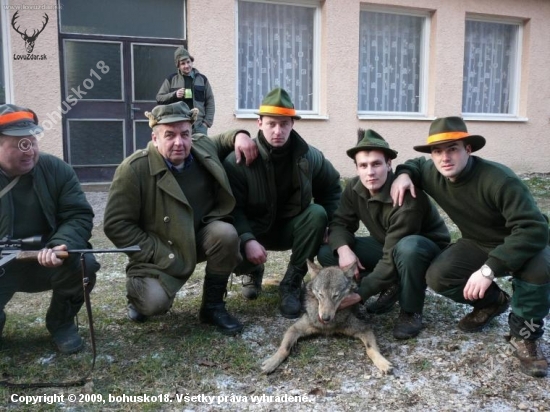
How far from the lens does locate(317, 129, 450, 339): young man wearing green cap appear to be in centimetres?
379

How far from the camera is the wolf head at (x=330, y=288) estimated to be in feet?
12.0

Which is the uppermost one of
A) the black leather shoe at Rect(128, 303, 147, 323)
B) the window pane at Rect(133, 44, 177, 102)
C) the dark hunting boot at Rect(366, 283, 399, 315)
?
the window pane at Rect(133, 44, 177, 102)

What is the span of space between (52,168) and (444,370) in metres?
2.95

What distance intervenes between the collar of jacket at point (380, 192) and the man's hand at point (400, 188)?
6 centimetres

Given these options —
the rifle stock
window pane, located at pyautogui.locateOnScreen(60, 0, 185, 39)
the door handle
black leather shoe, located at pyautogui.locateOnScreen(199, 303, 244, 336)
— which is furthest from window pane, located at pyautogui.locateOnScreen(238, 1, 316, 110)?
the rifle stock

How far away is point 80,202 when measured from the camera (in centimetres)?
367

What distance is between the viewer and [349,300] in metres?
3.83

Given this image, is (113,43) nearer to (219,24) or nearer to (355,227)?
(219,24)

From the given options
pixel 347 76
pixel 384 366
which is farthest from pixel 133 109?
pixel 384 366

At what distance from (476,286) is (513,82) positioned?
11485mm

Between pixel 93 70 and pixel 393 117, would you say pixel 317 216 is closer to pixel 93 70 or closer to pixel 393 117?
pixel 93 70

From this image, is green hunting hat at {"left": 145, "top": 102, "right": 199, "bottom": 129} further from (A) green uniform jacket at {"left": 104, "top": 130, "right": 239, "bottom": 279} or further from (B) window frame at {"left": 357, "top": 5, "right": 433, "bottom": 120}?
(B) window frame at {"left": 357, "top": 5, "right": 433, "bottom": 120}

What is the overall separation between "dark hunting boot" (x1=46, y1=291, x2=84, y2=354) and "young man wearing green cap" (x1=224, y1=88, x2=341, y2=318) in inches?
52.4

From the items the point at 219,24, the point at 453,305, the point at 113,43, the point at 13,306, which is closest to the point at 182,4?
the point at 219,24
